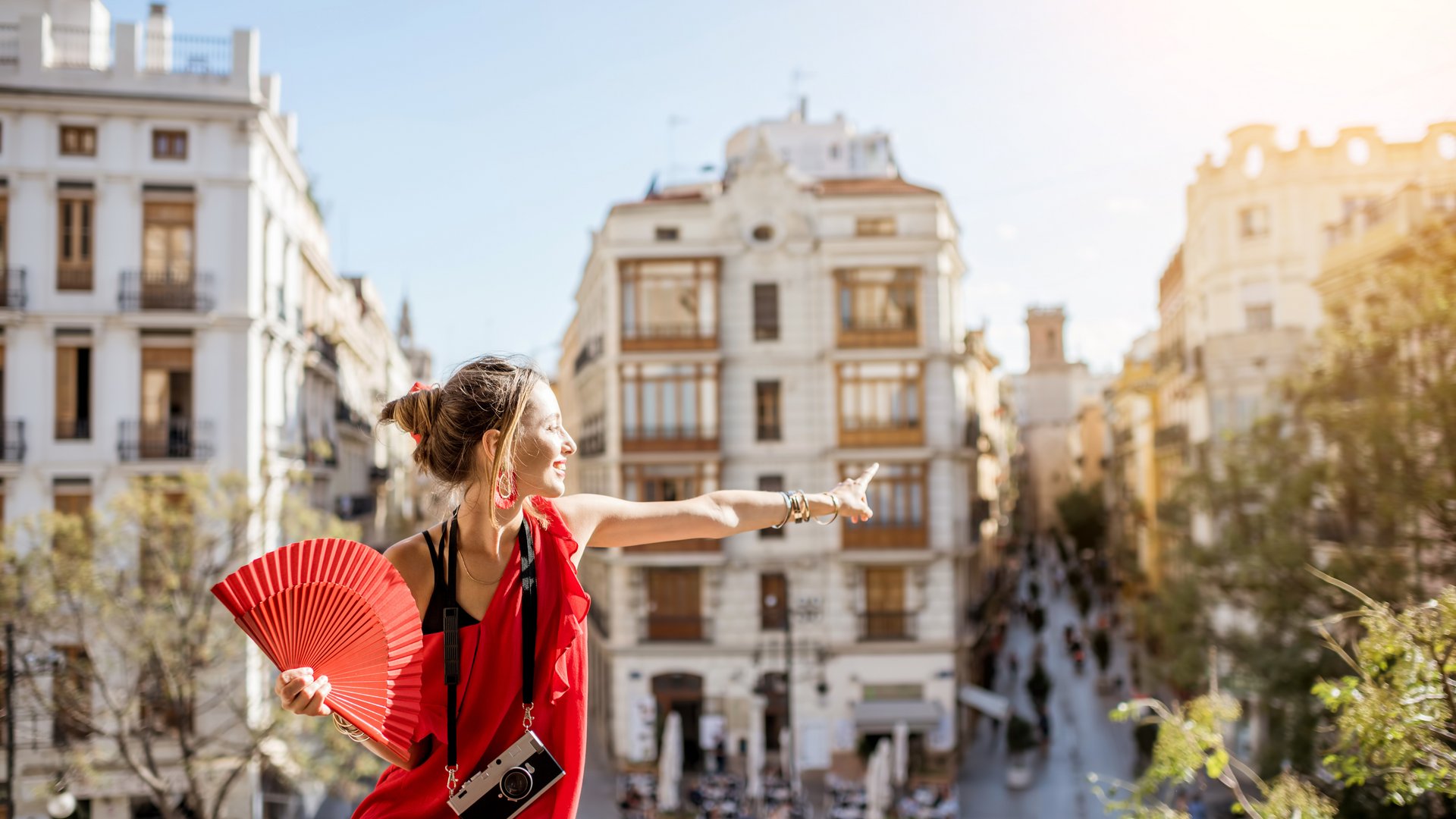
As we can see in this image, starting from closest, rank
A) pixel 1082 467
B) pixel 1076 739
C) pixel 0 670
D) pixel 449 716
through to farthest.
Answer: pixel 449 716
pixel 0 670
pixel 1076 739
pixel 1082 467

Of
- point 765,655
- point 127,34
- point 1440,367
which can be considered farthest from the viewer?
point 765,655

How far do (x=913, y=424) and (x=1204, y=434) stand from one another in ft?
32.7

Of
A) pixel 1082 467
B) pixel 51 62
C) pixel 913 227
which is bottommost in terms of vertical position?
pixel 1082 467

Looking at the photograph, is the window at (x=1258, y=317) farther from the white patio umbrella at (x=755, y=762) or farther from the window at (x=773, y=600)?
the white patio umbrella at (x=755, y=762)

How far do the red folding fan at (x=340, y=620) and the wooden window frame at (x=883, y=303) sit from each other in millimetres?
25947

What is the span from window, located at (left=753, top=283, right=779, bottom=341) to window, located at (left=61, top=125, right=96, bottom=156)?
48.7 feet

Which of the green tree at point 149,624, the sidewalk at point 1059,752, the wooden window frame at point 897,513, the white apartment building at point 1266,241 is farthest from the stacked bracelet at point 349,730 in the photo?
the white apartment building at point 1266,241

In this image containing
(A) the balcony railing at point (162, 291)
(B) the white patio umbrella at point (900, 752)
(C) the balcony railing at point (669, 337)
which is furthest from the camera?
(C) the balcony railing at point (669, 337)

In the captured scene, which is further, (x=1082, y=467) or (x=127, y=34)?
(x=1082, y=467)

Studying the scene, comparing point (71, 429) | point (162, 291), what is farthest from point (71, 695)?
point (162, 291)

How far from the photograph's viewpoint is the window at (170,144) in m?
21.3

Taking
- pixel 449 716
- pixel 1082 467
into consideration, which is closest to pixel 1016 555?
pixel 1082 467

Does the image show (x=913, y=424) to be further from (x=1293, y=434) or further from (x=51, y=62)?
(x=51, y=62)

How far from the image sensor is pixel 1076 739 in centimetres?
3059
